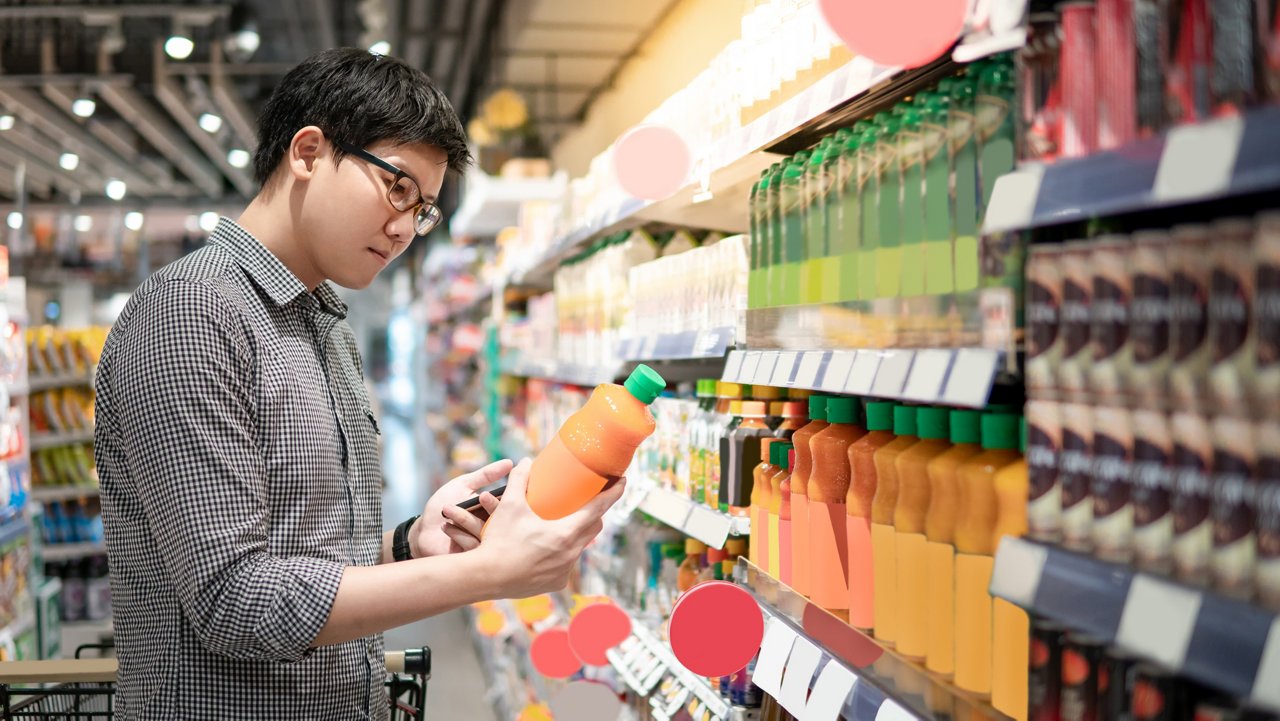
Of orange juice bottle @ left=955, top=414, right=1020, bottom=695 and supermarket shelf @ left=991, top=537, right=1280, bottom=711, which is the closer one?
supermarket shelf @ left=991, top=537, right=1280, bottom=711

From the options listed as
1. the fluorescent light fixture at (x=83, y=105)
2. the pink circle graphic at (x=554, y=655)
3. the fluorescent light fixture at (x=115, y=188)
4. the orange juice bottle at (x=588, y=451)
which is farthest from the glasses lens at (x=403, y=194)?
the fluorescent light fixture at (x=115, y=188)

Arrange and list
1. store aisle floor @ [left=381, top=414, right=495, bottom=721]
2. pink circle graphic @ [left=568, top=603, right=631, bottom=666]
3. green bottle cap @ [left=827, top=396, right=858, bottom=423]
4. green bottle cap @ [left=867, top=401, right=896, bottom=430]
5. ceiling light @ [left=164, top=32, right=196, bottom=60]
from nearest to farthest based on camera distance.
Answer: green bottle cap @ [left=867, top=401, right=896, bottom=430] < green bottle cap @ [left=827, top=396, right=858, bottom=423] < pink circle graphic @ [left=568, top=603, right=631, bottom=666] < store aisle floor @ [left=381, top=414, right=495, bottom=721] < ceiling light @ [left=164, top=32, right=196, bottom=60]

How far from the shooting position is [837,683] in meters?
1.50

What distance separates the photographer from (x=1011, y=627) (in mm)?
1223

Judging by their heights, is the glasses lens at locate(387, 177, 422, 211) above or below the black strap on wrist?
above

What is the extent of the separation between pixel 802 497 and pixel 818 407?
160mm

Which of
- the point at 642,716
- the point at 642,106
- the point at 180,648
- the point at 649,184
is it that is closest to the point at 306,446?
the point at 180,648

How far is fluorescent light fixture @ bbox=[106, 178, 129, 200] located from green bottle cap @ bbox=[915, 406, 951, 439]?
1635 centimetres

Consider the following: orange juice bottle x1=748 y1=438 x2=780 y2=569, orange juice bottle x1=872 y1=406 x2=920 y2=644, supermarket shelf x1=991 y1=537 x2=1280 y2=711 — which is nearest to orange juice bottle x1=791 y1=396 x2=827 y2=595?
orange juice bottle x1=748 y1=438 x2=780 y2=569

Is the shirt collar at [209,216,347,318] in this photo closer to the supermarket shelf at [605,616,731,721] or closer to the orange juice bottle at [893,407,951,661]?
the orange juice bottle at [893,407,951,661]

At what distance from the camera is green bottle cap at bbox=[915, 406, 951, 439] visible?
141cm

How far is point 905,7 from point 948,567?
0.68 meters

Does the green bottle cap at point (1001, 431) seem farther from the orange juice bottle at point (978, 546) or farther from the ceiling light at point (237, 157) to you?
the ceiling light at point (237, 157)

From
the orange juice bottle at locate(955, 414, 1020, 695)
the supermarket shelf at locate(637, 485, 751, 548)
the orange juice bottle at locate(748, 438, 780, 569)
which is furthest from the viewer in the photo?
the supermarket shelf at locate(637, 485, 751, 548)
